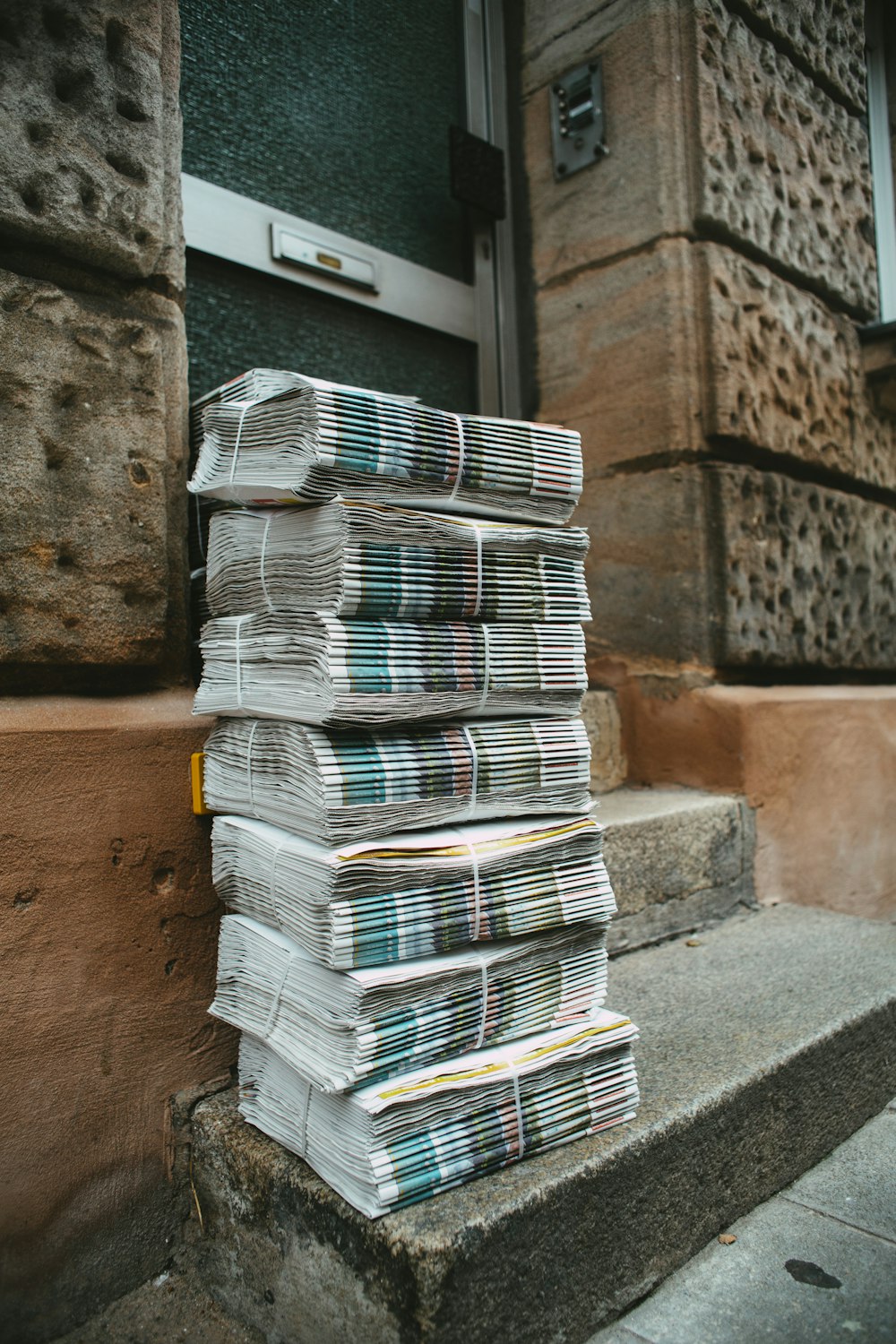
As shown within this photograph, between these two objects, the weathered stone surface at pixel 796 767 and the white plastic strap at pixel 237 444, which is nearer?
the white plastic strap at pixel 237 444

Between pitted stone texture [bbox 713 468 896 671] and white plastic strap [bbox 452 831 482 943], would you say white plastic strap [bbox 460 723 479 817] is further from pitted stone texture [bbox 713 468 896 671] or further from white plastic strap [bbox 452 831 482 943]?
pitted stone texture [bbox 713 468 896 671]

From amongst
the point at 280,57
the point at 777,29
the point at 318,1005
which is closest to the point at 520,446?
the point at 318,1005

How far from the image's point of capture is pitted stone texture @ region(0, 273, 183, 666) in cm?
152

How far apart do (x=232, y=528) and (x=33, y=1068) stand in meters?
0.89

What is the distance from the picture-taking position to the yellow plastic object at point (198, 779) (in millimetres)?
1645

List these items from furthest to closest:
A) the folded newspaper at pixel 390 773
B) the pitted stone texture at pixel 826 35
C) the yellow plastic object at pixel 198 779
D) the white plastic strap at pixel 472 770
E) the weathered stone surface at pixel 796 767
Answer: the pitted stone texture at pixel 826 35 → the weathered stone surface at pixel 796 767 → the yellow plastic object at pixel 198 779 → the white plastic strap at pixel 472 770 → the folded newspaper at pixel 390 773

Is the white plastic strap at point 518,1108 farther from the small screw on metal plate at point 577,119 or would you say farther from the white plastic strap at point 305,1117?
the small screw on metal plate at point 577,119

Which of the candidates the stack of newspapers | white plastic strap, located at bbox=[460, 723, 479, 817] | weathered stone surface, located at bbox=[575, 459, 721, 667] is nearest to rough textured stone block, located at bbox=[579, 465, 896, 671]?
weathered stone surface, located at bbox=[575, 459, 721, 667]

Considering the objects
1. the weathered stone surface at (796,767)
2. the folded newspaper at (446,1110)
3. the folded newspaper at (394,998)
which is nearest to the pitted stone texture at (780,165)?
the weathered stone surface at (796,767)

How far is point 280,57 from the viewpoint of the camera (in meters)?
2.58

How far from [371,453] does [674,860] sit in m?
1.54

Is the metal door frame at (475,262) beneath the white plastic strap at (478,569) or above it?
above

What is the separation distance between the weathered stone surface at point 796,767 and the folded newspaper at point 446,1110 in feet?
4.55

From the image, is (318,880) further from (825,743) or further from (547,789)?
(825,743)
